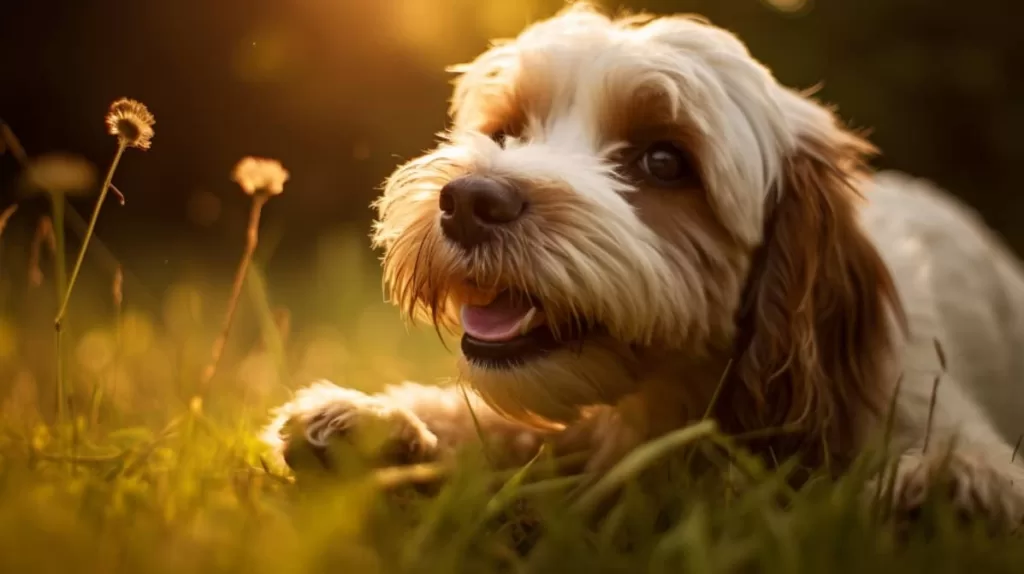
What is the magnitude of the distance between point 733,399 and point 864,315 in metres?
0.46

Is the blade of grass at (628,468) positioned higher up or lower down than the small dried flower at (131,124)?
lower down

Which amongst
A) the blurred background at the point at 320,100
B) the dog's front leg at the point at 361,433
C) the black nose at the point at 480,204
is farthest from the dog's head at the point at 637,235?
the blurred background at the point at 320,100

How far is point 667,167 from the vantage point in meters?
3.33

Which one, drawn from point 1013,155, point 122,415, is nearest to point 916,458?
point 122,415

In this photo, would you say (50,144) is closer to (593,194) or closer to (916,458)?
(593,194)

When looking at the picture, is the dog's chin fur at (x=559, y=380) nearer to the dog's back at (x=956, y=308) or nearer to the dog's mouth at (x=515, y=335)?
the dog's mouth at (x=515, y=335)

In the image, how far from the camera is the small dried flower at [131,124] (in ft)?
9.70

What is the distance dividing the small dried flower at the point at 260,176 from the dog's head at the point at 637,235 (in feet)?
1.05

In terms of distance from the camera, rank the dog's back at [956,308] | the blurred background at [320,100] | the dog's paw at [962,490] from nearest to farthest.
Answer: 1. the dog's paw at [962,490]
2. the dog's back at [956,308]
3. the blurred background at [320,100]

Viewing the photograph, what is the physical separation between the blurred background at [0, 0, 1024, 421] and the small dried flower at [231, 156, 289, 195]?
2445 millimetres

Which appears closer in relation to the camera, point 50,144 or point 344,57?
point 50,144

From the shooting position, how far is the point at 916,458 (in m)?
2.89

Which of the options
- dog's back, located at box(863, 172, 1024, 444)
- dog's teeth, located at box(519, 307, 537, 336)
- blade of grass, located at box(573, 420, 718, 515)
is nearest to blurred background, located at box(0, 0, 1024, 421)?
dog's back, located at box(863, 172, 1024, 444)

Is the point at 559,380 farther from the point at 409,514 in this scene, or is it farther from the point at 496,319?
Answer: the point at 409,514
